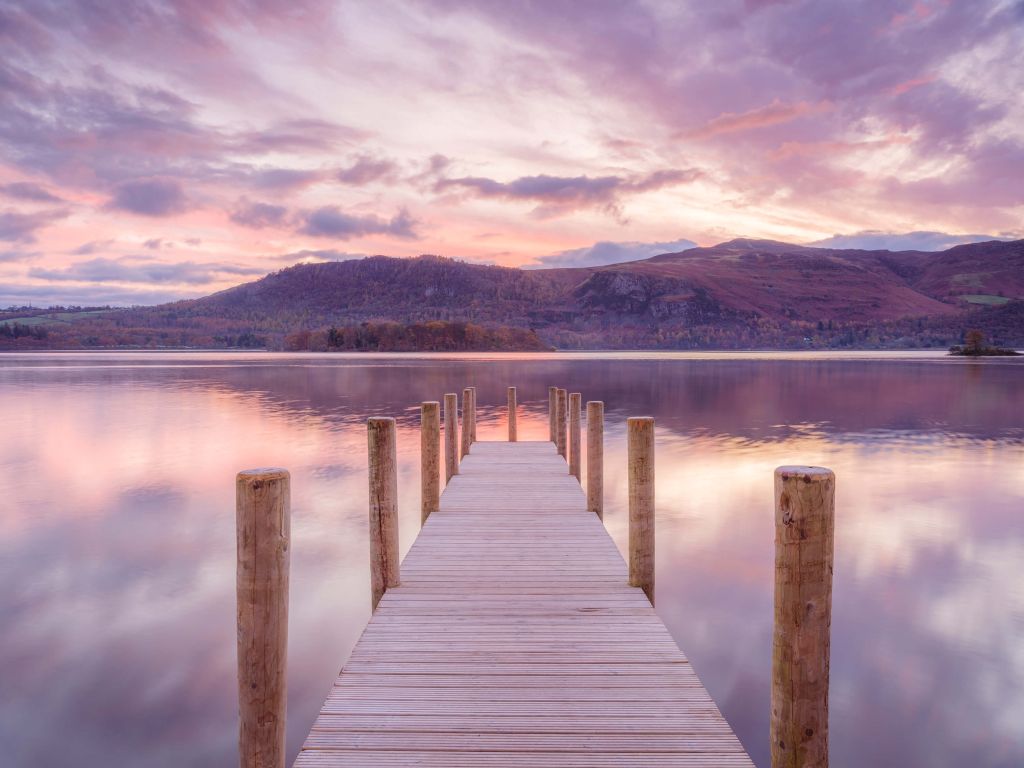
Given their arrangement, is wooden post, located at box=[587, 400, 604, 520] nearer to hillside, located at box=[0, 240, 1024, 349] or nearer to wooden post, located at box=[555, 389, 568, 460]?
wooden post, located at box=[555, 389, 568, 460]

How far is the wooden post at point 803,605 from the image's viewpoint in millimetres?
3090

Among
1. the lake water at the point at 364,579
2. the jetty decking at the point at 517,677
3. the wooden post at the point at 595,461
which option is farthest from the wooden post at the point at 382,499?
the wooden post at the point at 595,461

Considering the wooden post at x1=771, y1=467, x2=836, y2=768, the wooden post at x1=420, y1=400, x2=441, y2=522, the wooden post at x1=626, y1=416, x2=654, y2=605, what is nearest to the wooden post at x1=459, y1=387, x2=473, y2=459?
the wooden post at x1=420, y1=400, x2=441, y2=522

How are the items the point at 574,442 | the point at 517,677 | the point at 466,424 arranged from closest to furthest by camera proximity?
the point at 517,677 < the point at 574,442 < the point at 466,424

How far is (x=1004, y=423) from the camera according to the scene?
25.4m

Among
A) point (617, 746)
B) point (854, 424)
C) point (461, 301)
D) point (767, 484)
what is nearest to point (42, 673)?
point (617, 746)

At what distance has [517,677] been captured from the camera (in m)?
4.36

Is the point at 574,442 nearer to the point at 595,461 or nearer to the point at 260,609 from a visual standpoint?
the point at 595,461

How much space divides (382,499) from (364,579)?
3519mm

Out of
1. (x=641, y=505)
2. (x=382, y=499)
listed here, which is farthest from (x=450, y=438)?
(x=641, y=505)

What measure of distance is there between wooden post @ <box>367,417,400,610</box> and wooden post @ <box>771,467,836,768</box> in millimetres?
3423

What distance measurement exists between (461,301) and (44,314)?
128 meters

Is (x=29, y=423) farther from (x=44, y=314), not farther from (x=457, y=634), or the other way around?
(x=44, y=314)

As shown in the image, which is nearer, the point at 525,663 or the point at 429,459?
the point at 525,663
